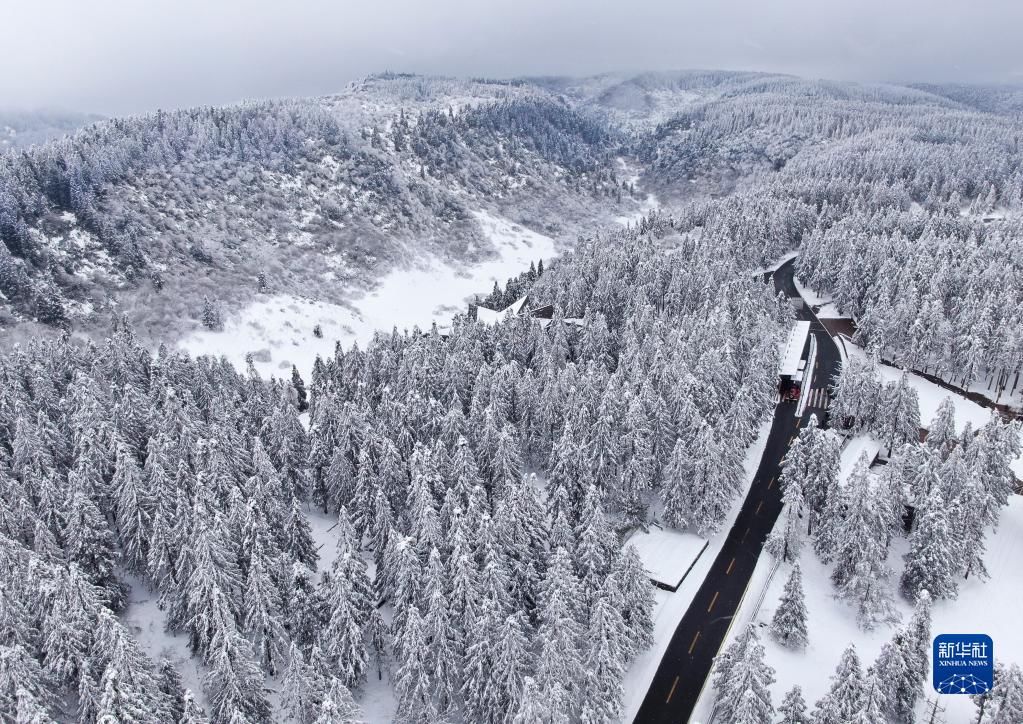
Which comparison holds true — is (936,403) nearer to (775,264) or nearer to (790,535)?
(790,535)

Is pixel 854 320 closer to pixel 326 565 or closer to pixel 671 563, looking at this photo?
pixel 671 563

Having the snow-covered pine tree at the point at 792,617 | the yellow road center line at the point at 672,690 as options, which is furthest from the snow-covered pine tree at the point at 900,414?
the yellow road center line at the point at 672,690

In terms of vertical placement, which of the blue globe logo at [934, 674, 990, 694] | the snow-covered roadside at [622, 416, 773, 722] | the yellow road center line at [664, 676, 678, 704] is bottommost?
the snow-covered roadside at [622, 416, 773, 722]

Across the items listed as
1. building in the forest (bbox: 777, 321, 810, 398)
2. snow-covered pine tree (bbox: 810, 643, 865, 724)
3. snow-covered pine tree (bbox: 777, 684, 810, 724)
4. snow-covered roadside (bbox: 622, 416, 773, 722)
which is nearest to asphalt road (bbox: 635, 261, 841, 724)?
snow-covered roadside (bbox: 622, 416, 773, 722)

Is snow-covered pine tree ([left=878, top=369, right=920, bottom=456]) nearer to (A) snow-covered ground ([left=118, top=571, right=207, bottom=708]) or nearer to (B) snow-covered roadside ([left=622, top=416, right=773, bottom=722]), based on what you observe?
(B) snow-covered roadside ([left=622, top=416, right=773, bottom=722])

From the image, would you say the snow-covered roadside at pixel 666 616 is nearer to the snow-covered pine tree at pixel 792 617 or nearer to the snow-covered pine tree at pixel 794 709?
the snow-covered pine tree at pixel 792 617

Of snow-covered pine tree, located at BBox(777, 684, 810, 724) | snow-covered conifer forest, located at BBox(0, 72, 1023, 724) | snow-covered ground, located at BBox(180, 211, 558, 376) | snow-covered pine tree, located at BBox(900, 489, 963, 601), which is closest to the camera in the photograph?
snow-covered pine tree, located at BBox(777, 684, 810, 724)

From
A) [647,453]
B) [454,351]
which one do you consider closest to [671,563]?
[647,453]
